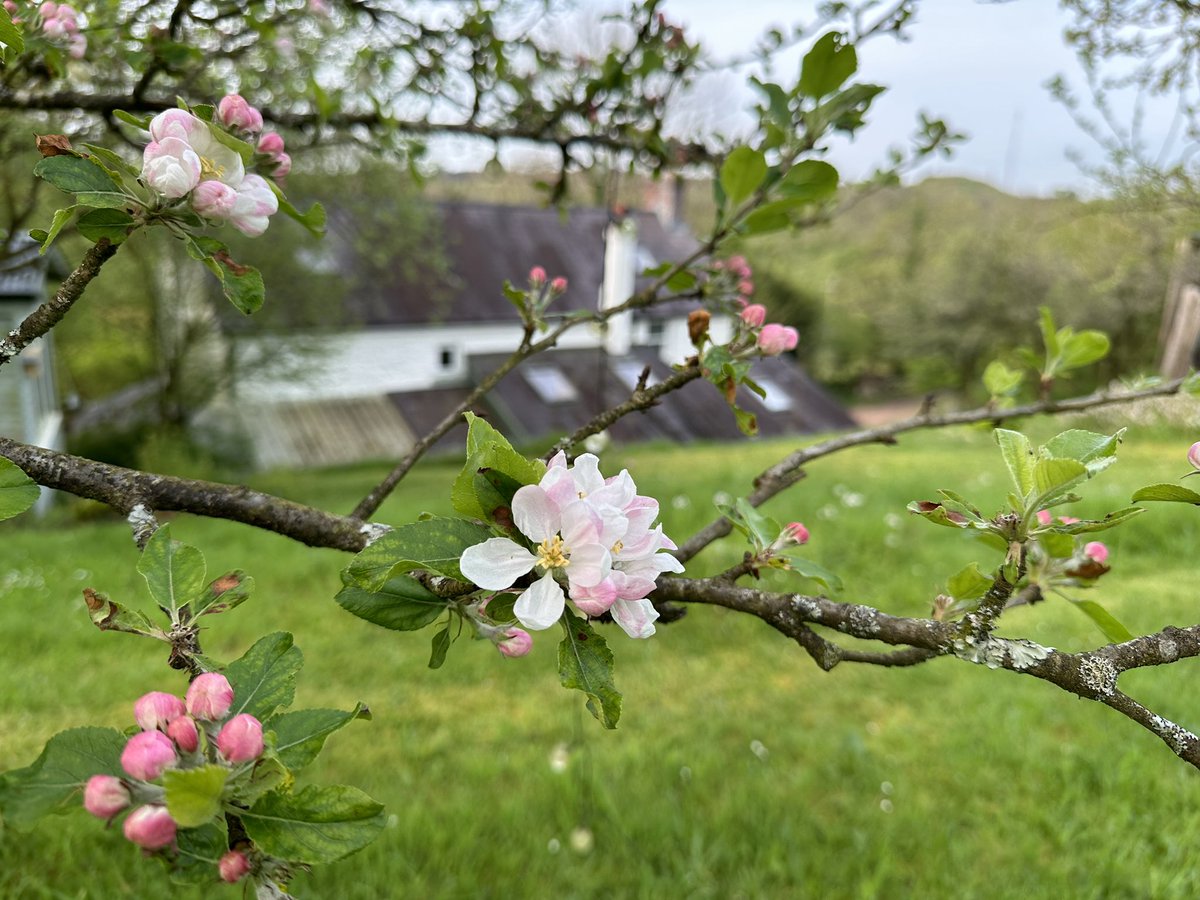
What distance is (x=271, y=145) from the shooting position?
0.99m

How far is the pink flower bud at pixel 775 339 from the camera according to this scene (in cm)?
102

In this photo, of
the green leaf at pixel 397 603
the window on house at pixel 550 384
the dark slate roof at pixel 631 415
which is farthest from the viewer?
the window on house at pixel 550 384

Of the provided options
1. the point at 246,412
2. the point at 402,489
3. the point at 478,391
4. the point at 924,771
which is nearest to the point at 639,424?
the point at 402,489

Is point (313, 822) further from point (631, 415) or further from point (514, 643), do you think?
point (631, 415)

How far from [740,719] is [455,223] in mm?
18987

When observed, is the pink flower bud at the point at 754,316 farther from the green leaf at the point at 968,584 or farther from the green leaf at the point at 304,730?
the green leaf at the point at 304,730

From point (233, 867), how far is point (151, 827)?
0.22ft

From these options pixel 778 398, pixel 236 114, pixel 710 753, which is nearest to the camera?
pixel 236 114

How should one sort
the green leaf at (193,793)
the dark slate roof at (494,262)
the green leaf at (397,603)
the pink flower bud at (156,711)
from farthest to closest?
the dark slate roof at (494,262)
the green leaf at (397,603)
the pink flower bud at (156,711)
the green leaf at (193,793)

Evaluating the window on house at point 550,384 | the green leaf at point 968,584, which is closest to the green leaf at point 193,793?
the green leaf at point 968,584

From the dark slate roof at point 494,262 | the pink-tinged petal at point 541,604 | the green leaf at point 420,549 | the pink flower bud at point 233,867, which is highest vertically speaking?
the green leaf at point 420,549

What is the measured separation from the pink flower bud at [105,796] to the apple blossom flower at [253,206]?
0.48 meters

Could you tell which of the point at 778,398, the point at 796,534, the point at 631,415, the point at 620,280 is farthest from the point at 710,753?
the point at 778,398

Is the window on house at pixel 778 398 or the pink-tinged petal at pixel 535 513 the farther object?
the window on house at pixel 778 398
